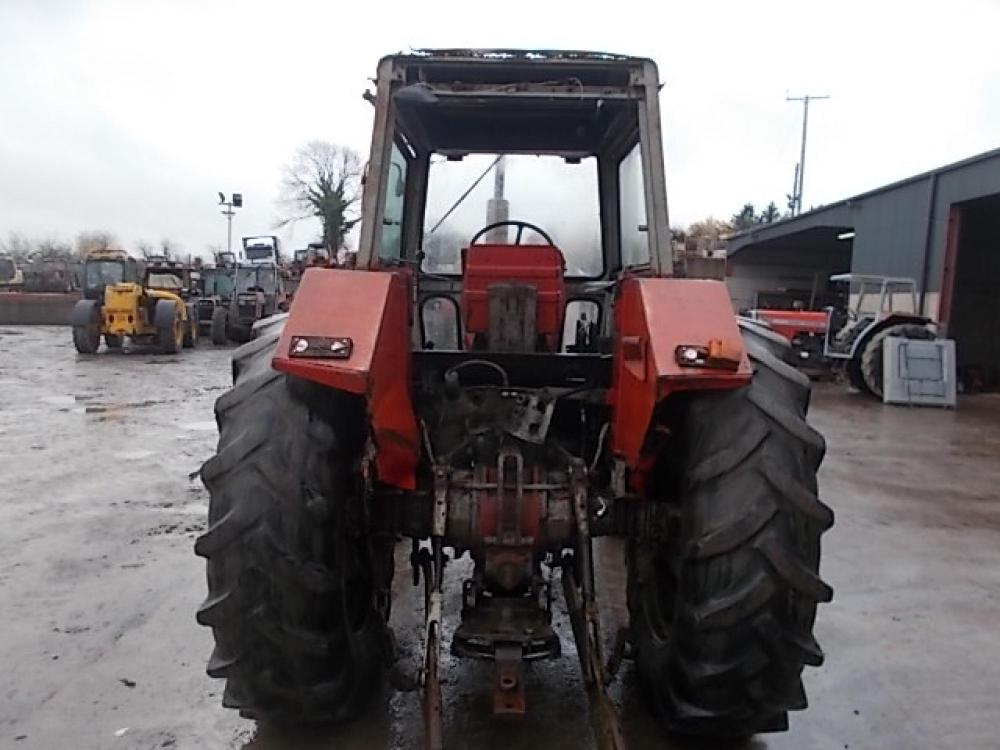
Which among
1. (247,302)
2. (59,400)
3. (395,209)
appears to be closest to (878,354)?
(59,400)

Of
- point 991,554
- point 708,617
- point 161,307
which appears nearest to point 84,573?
point 708,617

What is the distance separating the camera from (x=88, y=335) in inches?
715

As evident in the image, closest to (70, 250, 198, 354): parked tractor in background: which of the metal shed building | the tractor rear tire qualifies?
the metal shed building

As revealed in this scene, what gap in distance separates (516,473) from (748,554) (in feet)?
2.39

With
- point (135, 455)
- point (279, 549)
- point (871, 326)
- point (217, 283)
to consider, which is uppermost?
point (279, 549)

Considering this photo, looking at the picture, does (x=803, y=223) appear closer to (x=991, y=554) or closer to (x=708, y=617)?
(x=991, y=554)

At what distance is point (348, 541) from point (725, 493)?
3.82 feet

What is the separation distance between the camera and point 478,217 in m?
4.04

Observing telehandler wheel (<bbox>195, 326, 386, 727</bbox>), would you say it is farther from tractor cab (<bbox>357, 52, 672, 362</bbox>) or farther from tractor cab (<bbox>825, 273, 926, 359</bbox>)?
tractor cab (<bbox>825, 273, 926, 359</bbox>)

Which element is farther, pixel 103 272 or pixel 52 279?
pixel 52 279

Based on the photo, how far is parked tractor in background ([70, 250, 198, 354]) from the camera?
18.3 m

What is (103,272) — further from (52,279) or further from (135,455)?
(52,279)

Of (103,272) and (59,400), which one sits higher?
(103,272)

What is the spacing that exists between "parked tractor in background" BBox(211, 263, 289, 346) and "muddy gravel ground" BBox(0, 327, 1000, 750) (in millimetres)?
12688
